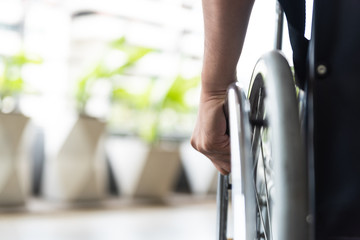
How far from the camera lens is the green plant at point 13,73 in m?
3.99

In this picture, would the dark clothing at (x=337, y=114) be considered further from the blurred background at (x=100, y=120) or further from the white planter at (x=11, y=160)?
the white planter at (x=11, y=160)

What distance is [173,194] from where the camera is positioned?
5875 millimetres

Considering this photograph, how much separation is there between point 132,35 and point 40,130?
1.38 meters

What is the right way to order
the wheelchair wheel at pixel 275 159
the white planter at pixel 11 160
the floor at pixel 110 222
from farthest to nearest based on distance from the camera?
the white planter at pixel 11 160, the floor at pixel 110 222, the wheelchair wheel at pixel 275 159

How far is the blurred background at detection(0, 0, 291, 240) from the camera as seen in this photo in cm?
391

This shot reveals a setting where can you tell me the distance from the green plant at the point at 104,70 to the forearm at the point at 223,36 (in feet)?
12.4

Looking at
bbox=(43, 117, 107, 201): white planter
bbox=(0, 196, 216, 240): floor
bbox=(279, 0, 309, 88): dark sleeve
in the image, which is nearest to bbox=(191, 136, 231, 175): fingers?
bbox=(279, 0, 309, 88): dark sleeve

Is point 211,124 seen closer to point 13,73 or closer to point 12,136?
point 12,136

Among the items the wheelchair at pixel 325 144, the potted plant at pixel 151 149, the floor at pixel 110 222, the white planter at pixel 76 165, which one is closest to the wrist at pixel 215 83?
the wheelchair at pixel 325 144

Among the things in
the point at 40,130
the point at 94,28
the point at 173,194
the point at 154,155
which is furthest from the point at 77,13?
the point at 173,194

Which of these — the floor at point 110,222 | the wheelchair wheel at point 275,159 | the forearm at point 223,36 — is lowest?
the floor at point 110,222

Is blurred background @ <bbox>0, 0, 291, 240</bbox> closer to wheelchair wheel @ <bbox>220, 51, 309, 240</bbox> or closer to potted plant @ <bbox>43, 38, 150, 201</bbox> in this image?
potted plant @ <bbox>43, 38, 150, 201</bbox>

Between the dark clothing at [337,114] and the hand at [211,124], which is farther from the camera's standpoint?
the hand at [211,124]

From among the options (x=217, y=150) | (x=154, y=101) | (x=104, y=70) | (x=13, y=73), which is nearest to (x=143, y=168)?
(x=154, y=101)
